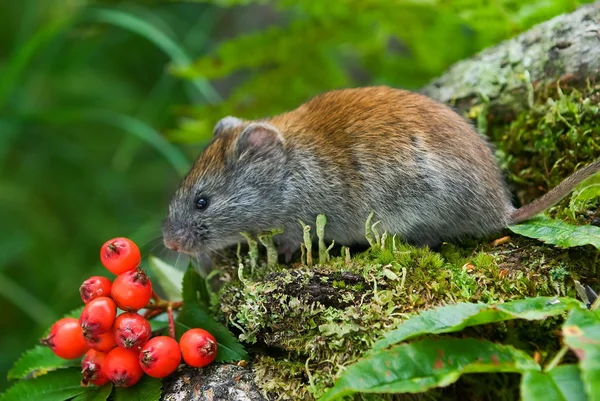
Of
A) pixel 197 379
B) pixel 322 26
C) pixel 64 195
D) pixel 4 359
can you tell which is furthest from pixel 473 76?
pixel 64 195

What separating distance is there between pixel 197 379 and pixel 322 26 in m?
3.36

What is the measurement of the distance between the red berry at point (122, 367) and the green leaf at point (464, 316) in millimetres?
1118

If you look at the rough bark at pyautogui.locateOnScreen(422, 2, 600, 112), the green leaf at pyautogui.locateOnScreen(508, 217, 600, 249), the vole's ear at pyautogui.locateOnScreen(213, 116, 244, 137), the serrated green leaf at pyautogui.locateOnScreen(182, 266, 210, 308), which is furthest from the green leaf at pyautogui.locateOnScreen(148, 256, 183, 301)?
the rough bark at pyautogui.locateOnScreen(422, 2, 600, 112)

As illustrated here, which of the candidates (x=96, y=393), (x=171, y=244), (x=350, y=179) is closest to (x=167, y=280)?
(x=171, y=244)

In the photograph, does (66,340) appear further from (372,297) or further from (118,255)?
(372,297)

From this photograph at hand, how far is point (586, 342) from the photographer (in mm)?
1732

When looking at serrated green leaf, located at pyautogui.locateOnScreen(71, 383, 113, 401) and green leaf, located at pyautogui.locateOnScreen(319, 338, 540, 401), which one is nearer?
green leaf, located at pyautogui.locateOnScreen(319, 338, 540, 401)

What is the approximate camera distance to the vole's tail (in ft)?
8.20

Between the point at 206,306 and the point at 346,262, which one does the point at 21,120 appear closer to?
the point at 206,306

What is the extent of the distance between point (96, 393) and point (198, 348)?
53cm

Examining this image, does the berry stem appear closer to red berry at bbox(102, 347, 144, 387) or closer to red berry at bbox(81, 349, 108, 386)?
red berry at bbox(102, 347, 144, 387)

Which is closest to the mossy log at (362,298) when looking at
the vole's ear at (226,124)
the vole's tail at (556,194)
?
the vole's tail at (556,194)

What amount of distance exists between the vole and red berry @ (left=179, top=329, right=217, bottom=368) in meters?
0.73

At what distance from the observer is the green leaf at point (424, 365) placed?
1865 millimetres
